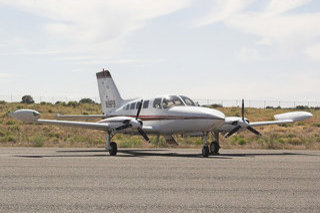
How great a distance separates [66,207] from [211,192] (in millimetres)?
3315

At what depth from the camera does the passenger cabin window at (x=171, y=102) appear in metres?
25.4

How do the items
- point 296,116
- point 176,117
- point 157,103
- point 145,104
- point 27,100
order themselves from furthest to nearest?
point 27,100 < point 296,116 < point 145,104 < point 157,103 < point 176,117

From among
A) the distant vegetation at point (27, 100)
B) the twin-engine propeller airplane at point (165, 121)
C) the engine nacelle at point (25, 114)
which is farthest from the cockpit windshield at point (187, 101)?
the distant vegetation at point (27, 100)

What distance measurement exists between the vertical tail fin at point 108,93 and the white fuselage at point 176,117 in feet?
Answer: 12.3

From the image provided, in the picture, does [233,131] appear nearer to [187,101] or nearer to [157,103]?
[187,101]

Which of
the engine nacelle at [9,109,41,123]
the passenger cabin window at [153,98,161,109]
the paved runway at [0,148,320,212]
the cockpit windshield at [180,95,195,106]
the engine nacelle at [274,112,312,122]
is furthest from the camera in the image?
the engine nacelle at [274,112,312,122]

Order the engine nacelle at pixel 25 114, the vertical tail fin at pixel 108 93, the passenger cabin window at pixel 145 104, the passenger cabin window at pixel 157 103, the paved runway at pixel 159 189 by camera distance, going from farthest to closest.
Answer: the vertical tail fin at pixel 108 93, the passenger cabin window at pixel 145 104, the passenger cabin window at pixel 157 103, the engine nacelle at pixel 25 114, the paved runway at pixel 159 189

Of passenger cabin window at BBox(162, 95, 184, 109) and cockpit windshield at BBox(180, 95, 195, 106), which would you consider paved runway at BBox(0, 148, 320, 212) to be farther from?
passenger cabin window at BBox(162, 95, 184, 109)

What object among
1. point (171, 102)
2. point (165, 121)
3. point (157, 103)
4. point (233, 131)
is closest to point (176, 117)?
point (165, 121)

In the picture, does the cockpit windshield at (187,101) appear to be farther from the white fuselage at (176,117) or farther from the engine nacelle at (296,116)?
the engine nacelle at (296,116)

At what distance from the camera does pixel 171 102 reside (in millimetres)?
25594

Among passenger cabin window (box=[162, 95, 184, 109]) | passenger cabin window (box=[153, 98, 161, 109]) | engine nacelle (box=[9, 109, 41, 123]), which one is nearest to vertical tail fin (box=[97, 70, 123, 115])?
passenger cabin window (box=[153, 98, 161, 109])

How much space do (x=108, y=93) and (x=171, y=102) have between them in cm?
810

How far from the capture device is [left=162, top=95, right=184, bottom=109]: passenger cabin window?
83.2 feet
